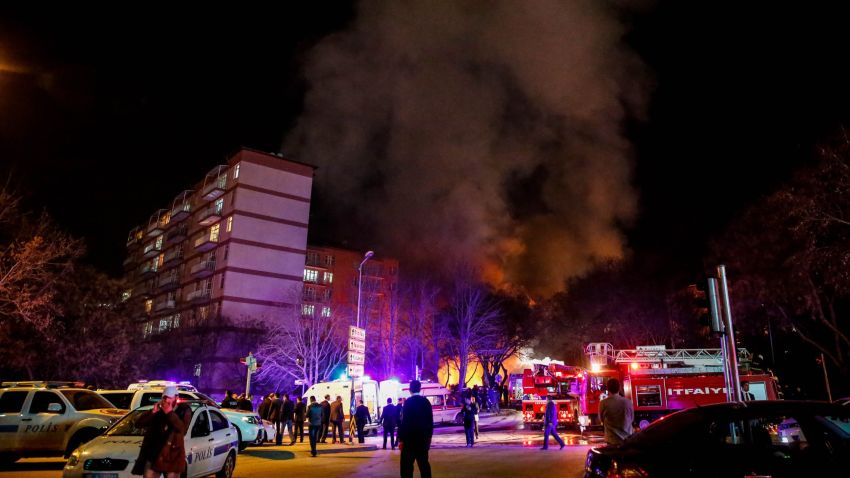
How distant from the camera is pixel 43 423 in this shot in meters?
12.6

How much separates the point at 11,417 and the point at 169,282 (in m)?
65.8

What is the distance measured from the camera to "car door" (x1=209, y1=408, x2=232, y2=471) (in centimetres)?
1023

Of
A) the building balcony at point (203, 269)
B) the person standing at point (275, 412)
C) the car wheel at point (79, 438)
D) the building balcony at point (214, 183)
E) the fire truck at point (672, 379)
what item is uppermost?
the building balcony at point (214, 183)

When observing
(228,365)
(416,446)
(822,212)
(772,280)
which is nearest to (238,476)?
(416,446)

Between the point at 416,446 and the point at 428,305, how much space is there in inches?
1613

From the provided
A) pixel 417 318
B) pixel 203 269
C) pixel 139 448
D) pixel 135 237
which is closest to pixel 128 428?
pixel 139 448

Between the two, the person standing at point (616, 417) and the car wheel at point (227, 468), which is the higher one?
the person standing at point (616, 417)

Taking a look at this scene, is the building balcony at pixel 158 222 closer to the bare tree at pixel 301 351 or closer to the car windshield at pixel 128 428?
the bare tree at pixel 301 351

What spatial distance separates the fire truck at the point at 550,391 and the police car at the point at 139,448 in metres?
19.2

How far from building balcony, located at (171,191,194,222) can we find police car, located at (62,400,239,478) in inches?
2713

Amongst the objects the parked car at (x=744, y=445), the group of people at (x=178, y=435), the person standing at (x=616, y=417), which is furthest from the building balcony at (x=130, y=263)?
the parked car at (x=744, y=445)

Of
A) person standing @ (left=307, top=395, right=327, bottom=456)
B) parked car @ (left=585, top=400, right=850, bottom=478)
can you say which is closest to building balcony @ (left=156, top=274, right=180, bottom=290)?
person standing @ (left=307, top=395, right=327, bottom=456)

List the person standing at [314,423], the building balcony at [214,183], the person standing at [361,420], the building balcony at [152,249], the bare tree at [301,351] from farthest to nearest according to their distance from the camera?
the building balcony at [152,249] < the building balcony at [214,183] < the bare tree at [301,351] < the person standing at [361,420] < the person standing at [314,423]

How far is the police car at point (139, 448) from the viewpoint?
834 centimetres
